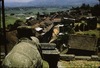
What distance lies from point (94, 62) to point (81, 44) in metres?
12.2

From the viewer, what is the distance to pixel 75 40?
85.6ft

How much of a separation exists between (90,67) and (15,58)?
9.41m

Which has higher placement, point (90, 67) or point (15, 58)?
point (15, 58)

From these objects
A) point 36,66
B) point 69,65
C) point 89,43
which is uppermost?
point 36,66

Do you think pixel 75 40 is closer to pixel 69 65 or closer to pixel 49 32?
pixel 69 65

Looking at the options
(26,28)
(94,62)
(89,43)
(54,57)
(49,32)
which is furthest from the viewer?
(49,32)

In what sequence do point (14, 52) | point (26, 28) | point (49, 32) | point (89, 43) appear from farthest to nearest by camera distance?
1. point (49, 32)
2. point (89, 43)
3. point (26, 28)
4. point (14, 52)

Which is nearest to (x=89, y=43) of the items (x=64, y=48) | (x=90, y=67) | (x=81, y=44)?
(x=81, y=44)

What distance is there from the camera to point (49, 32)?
41688 mm

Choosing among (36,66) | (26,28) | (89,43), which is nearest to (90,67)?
(26,28)

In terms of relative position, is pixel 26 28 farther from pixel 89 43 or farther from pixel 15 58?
pixel 89 43

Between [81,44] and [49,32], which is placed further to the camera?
[49,32]

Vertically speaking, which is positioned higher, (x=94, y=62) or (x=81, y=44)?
(x=94, y=62)

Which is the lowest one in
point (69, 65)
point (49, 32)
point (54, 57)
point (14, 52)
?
point (49, 32)
